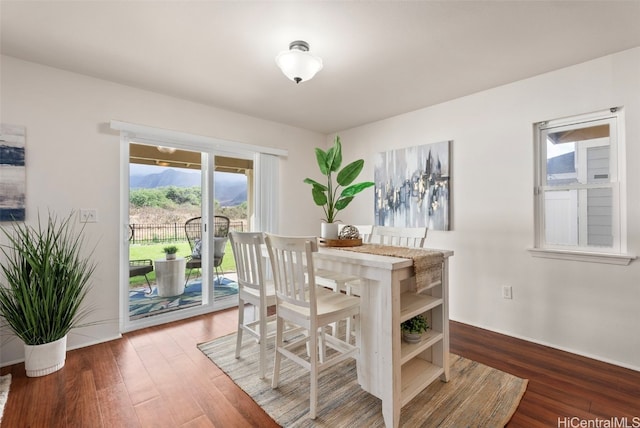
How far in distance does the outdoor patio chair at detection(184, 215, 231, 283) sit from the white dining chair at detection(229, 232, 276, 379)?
1291 millimetres

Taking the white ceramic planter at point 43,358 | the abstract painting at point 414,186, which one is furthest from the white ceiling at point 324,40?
the white ceramic planter at point 43,358

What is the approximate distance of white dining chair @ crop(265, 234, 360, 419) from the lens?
1.58m

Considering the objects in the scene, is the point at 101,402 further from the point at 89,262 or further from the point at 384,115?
the point at 384,115

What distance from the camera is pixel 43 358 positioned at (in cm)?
203

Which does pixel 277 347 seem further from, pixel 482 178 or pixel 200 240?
pixel 482 178

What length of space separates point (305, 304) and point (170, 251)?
221 centimetres

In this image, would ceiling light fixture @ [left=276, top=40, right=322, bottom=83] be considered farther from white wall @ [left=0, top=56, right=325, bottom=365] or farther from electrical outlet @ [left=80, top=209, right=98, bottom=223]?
electrical outlet @ [left=80, top=209, right=98, bottom=223]

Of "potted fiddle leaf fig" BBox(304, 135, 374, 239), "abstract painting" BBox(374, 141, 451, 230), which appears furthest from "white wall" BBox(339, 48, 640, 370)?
"potted fiddle leaf fig" BBox(304, 135, 374, 239)

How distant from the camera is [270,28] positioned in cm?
185

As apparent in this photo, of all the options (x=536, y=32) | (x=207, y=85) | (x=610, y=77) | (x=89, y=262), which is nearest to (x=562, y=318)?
(x=610, y=77)

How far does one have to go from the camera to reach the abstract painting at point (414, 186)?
311cm

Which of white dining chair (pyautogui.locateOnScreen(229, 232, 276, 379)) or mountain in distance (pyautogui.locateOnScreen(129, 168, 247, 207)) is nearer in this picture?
white dining chair (pyautogui.locateOnScreen(229, 232, 276, 379))

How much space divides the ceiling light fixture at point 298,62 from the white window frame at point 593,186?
212cm

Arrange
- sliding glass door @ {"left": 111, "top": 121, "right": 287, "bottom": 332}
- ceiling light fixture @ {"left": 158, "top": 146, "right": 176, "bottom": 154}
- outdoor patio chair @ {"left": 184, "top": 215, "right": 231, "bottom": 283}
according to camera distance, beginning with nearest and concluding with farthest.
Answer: sliding glass door @ {"left": 111, "top": 121, "right": 287, "bottom": 332}, ceiling light fixture @ {"left": 158, "top": 146, "right": 176, "bottom": 154}, outdoor patio chair @ {"left": 184, "top": 215, "right": 231, "bottom": 283}
